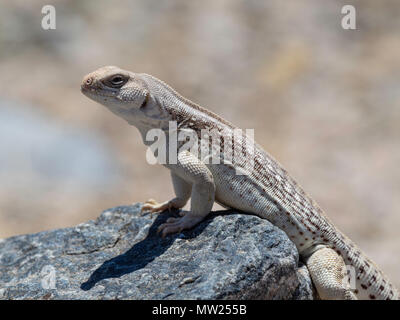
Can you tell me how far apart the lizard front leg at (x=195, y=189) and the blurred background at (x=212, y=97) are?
31.1ft

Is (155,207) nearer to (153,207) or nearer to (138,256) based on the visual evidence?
(153,207)

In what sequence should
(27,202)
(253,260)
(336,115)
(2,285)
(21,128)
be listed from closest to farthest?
(253,260) < (2,285) < (27,202) < (21,128) < (336,115)

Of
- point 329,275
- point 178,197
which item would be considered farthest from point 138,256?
point 329,275

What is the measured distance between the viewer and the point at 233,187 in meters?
7.54

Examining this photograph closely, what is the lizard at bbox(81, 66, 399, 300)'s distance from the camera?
7363 millimetres

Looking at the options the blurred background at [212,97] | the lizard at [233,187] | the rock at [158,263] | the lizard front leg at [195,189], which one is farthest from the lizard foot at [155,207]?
the blurred background at [212,97]

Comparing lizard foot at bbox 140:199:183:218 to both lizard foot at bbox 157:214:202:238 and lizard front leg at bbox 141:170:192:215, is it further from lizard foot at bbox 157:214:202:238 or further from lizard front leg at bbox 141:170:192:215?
lizard foot at bbox 157:214:202:238

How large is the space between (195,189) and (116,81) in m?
1.60

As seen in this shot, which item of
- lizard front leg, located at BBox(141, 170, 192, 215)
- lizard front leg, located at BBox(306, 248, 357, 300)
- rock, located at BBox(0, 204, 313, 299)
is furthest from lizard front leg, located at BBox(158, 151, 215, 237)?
lizard front leg, located at BBox(306, 248, 357, 300)

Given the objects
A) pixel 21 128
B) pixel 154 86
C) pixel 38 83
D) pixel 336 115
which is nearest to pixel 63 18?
pixel 38 83

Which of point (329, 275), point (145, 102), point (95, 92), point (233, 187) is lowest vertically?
point (329, 275)

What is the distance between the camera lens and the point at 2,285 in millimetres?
7543

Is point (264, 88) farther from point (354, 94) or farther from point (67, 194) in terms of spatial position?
point (67, 194)

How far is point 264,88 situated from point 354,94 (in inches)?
126
